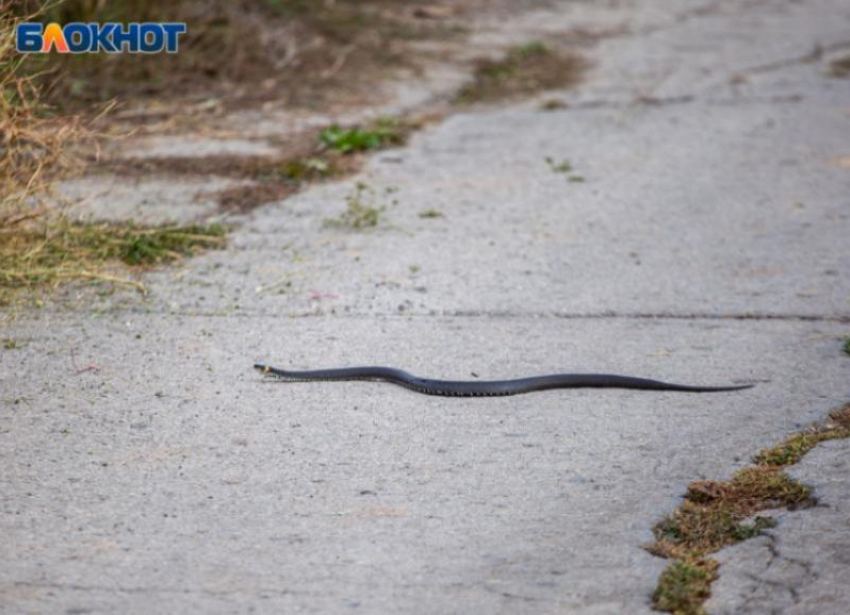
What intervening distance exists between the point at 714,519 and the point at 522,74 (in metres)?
8.02

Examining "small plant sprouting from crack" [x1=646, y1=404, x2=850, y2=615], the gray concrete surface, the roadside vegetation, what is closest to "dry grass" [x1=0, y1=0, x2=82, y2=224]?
the roadside vegetation

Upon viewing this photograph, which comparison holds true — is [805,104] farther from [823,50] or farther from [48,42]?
[48,42]

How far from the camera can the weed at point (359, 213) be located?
6996 mm

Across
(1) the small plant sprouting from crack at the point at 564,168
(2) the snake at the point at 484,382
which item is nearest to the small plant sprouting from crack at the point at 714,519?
(2) the snake at the point at 484,382

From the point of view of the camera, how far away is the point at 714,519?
3666 mm

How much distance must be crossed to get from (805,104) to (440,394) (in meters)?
6.25

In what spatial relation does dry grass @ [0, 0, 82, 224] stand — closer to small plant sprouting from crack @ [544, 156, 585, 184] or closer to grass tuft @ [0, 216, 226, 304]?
grass tuft @ [0, 216, 226, 304]

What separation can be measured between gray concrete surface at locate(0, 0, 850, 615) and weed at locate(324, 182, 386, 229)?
0.08 meters

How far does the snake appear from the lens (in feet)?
15.6

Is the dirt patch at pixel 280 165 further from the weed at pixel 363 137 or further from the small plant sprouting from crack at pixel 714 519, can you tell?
the small plant sprouting from crack at pixel 714 519

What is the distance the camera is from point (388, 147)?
8.66m

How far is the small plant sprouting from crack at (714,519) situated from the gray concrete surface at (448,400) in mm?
53

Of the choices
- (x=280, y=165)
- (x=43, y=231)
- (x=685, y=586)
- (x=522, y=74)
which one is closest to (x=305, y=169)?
(x=280, y=165)

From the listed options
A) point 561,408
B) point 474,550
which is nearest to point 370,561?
point 474,550
